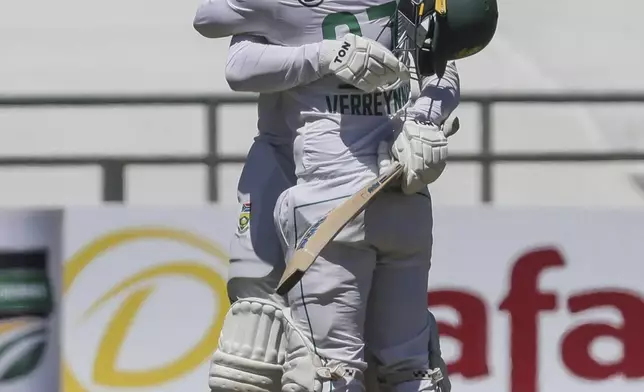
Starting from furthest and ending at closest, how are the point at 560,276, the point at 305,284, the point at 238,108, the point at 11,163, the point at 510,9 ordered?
the point at 510,9 < the point at 238,108 < the point at 11,163 < the point at 560,276 < the point at 305,284

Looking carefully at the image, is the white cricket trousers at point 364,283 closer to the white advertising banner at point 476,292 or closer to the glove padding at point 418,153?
the glove padding at point 418,153

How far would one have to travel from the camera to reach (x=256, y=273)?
3.03 metres

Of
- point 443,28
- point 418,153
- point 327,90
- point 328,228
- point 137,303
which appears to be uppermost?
point 443,28

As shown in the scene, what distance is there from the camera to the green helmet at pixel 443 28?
2.86 meters

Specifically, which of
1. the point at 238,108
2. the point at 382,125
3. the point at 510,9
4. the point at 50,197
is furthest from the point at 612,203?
the point at 382,125

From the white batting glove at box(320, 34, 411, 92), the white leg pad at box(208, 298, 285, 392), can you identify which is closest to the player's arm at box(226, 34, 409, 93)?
the white batting glove at box(320, 34, 411, 92)

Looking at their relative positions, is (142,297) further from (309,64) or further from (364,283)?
(309,64)

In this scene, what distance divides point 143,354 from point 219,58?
3675 mm

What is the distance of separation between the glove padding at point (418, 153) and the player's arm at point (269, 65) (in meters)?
0.24

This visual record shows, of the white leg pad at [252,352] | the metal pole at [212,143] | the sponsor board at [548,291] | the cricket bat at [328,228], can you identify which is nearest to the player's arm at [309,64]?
the cricket bat at [328,228]

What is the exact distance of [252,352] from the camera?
9.74 ft

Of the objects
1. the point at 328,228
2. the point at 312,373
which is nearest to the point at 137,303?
the point at 312,373

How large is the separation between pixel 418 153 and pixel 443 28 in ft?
0.97

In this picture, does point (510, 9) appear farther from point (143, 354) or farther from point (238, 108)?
point (143, 354)
